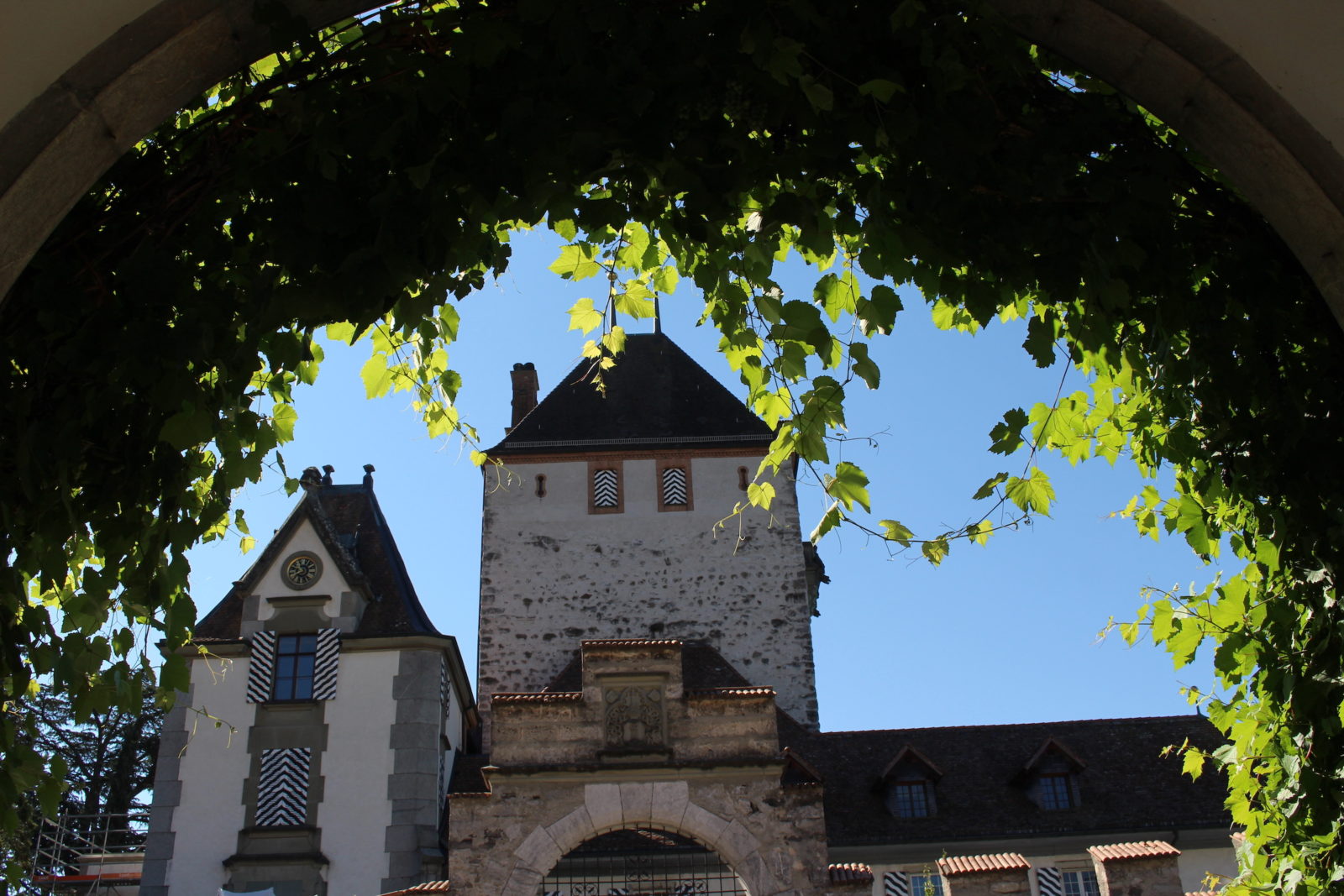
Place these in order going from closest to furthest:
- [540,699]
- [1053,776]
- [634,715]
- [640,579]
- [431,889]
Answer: [431,889]
[634,715]
[540,699]
[1053,776]
[640,579]

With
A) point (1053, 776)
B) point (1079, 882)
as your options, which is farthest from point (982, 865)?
point (1053, 776)

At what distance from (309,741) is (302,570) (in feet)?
9.54

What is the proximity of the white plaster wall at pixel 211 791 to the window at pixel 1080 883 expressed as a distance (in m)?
A: 11.7

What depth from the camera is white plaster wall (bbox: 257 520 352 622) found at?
20.4m

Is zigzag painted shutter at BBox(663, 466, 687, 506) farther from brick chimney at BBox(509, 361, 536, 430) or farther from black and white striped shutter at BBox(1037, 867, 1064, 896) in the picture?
black and white striped shutter at BBox(1037, 867, 1064, 896)

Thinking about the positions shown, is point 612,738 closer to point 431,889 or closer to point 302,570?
point 431,889

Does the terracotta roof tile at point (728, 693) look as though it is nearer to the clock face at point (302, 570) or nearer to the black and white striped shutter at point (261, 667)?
the black and white striped shutter at point (261, 667)

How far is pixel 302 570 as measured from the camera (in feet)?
68.2

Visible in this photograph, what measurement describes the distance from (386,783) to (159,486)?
16634mm

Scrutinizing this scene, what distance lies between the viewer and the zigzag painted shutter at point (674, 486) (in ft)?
80.5

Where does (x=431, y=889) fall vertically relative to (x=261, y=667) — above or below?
below

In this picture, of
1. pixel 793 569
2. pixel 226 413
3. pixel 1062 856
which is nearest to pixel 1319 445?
pixel 226 413

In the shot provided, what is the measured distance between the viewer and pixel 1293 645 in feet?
11.2

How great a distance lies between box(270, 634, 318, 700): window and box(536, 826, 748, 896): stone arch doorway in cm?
519
